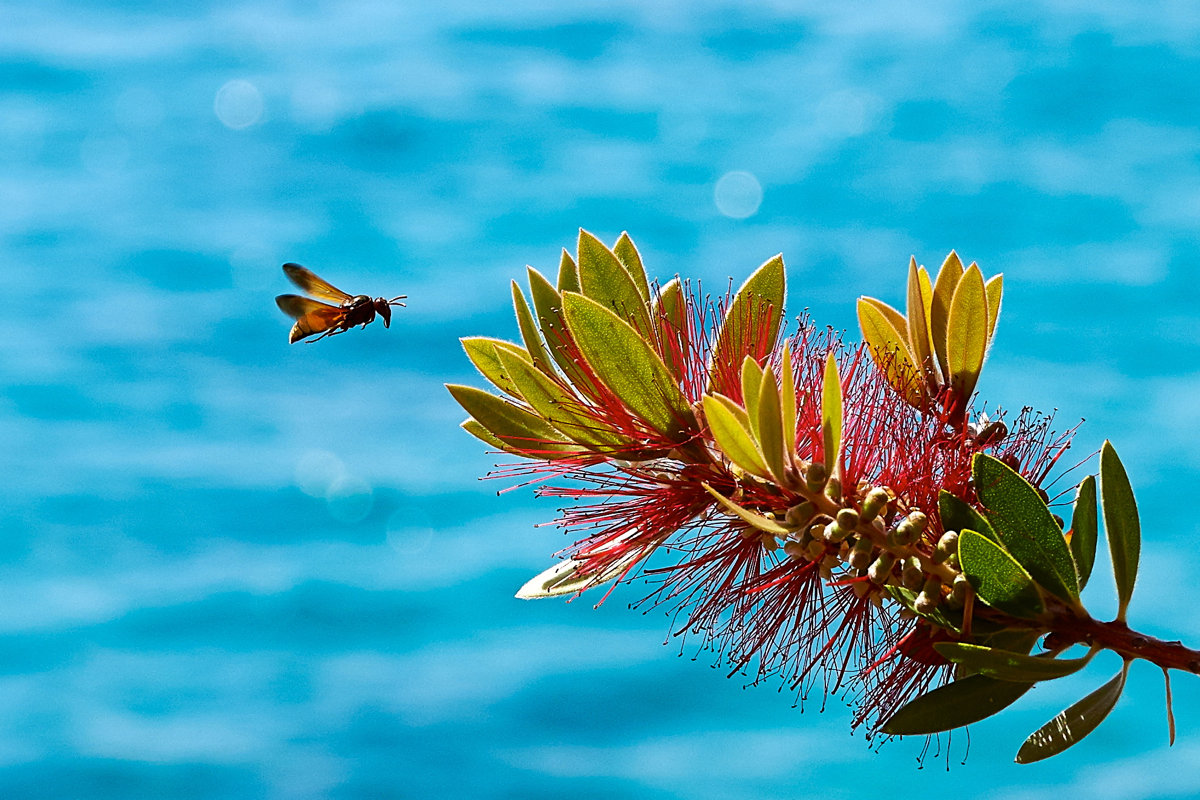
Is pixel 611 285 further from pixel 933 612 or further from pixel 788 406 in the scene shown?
pixel 933 612

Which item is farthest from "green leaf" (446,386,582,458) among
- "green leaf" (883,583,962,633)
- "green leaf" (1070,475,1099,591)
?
"green leaf" (1070,475,1099,591)

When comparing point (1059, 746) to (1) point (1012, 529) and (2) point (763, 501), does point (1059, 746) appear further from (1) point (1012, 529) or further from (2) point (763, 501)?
(2) point (763, 501)

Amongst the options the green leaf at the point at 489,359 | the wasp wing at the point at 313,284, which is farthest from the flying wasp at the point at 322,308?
the green leaf at the point at 489,359

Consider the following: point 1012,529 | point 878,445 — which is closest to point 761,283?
point 878,445

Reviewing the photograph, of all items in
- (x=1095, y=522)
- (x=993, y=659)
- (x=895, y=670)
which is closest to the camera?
(x=993, y=659)

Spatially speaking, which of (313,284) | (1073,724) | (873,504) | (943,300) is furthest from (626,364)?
(313,284)

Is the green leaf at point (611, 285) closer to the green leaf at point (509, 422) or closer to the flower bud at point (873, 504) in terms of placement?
the green leaf at point (509, 422)
